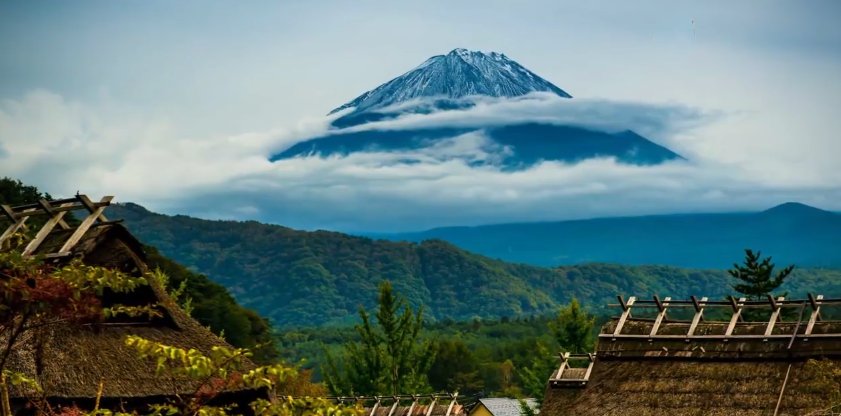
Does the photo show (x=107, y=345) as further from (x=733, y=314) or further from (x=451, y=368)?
(x=451, y=368)

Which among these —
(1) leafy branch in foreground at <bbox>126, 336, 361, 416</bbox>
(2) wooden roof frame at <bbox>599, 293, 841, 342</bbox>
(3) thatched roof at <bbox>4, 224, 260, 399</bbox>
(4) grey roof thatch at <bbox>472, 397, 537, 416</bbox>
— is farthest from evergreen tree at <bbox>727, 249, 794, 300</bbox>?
(1) leafy branch in foreground at <bbox>126, 336, 361, 416</bbox>

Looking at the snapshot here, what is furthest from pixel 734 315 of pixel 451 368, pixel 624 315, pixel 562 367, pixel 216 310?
pixel 451 368

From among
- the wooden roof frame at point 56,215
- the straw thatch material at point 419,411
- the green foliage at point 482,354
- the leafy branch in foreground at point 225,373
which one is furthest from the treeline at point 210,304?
the leafy branch in foreground at point 225,373

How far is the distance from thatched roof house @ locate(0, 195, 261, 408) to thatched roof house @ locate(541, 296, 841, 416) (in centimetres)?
727

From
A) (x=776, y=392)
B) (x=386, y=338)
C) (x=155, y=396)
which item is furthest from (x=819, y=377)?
Result: (x=386, y=338)

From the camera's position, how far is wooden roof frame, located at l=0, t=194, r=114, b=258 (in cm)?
2464

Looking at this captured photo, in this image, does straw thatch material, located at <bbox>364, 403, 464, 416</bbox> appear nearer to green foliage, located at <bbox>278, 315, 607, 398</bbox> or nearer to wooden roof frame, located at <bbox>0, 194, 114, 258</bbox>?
green foliage, located at <bbox>278, 315, 607, 398</bbox>

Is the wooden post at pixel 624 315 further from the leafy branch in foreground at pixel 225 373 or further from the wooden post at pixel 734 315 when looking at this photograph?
the leafy branch in foreground at pixel 225 373

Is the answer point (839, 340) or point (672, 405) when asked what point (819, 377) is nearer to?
point (839, 340)

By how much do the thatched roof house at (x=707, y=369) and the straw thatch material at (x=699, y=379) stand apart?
19mm

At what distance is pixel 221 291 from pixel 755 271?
115 ft

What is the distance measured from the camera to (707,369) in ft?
80.9

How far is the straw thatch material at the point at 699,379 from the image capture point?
23.2 meters

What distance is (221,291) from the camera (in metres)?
76.1
